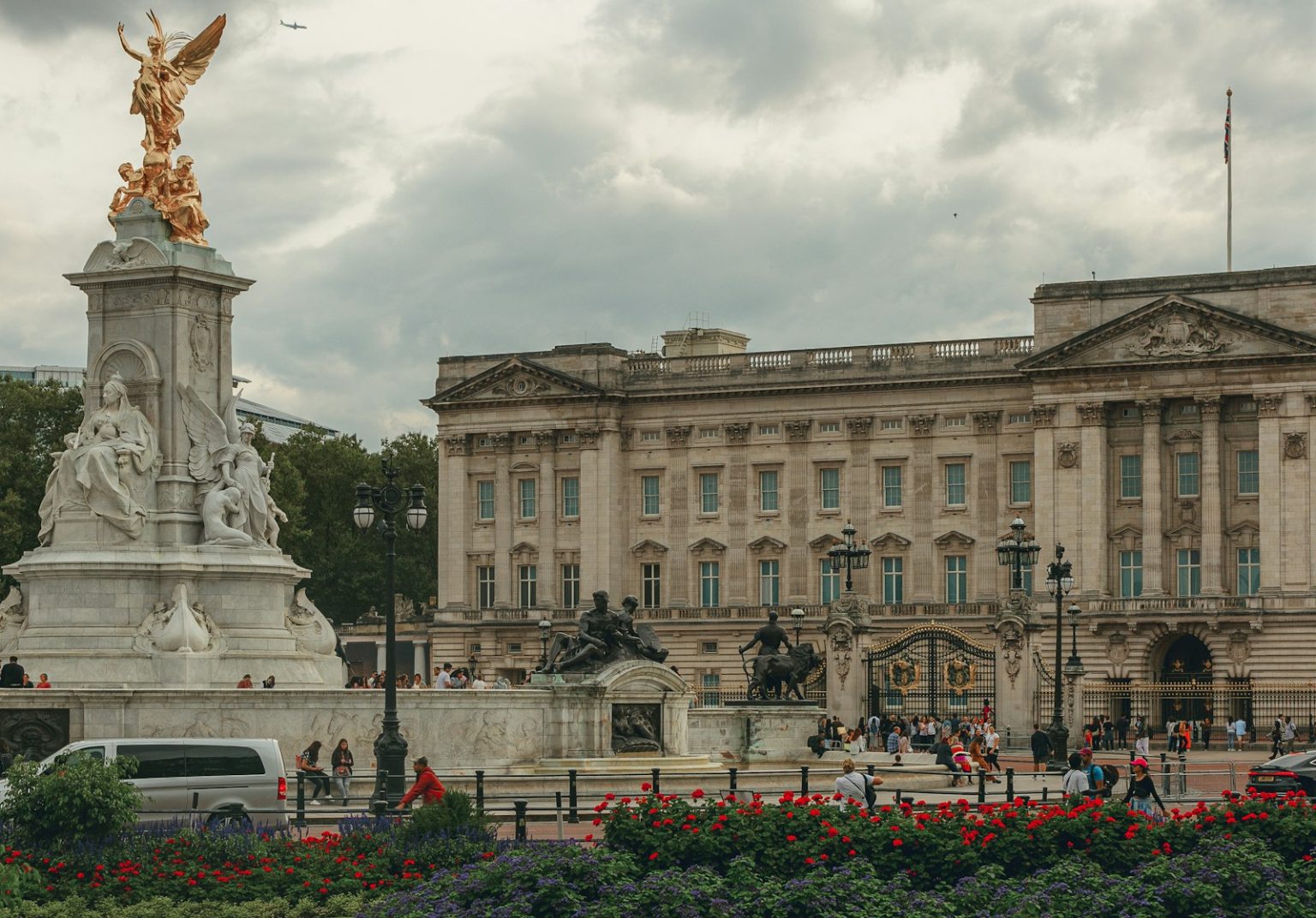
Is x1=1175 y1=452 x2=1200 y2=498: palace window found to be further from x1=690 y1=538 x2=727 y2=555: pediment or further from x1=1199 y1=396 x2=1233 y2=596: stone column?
x1=690 y1=538 x2=727 y2=555: pediment

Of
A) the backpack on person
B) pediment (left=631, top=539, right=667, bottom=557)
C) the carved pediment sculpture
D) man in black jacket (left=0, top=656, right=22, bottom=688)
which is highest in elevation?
pediment (left=631, top=539, right=667, bottom=557)

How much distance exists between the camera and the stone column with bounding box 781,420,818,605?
103812 millimetres

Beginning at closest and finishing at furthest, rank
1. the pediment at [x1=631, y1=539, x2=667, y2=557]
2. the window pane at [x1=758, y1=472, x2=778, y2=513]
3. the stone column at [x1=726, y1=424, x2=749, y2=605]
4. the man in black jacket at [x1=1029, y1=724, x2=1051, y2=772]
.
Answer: the man in black jacket at [x1=1029, y1=724, x2=1051, y2=772] < the stone column at [x1=726, y1=424, x2=749, y2=605] < the window pane at [x1=758, y1=472, x2=778, y2=513] < the pediment at [x1=631, y1=539, x2=667, y2=557]

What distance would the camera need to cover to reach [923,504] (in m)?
102

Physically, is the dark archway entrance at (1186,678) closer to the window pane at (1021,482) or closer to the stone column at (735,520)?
the window pane at (1021,482)

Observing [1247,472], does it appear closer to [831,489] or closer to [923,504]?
[923,504]

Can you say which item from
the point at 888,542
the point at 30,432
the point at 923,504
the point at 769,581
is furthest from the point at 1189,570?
the point at 30,432

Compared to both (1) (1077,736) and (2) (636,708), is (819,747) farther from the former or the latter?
(1) (1077,736)

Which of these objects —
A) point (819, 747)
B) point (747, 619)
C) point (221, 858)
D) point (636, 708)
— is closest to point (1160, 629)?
point (747, 619)

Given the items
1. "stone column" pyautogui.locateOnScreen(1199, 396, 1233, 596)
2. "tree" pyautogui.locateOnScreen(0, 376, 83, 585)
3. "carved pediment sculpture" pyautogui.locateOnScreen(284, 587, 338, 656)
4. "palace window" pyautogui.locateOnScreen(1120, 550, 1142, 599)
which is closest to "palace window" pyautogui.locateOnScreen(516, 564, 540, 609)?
"tree" pyautogui.locateOnScreen(0, 376, 83, 585)

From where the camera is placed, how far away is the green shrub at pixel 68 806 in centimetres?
2806

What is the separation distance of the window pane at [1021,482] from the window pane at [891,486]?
15.8 feet

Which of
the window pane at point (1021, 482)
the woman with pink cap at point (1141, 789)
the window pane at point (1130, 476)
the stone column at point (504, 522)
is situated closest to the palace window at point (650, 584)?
the stone column at point (504, 522)

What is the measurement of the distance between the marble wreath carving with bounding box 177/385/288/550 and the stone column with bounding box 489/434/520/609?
6161 centimetres
